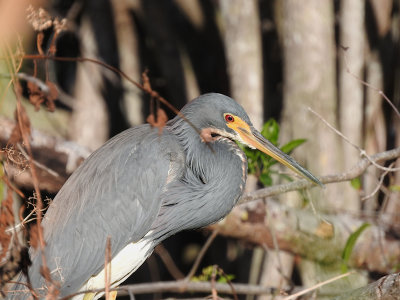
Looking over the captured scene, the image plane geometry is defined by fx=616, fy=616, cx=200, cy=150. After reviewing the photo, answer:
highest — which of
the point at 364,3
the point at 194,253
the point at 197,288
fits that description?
the point at 364,3

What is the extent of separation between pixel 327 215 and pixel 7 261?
2.55 m

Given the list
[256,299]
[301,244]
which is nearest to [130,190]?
[301,244]

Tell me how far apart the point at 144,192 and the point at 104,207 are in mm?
209

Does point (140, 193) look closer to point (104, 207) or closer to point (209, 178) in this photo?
point (104, 207)

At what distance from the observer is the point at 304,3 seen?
4676mm

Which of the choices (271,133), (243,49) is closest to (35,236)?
(271,133)

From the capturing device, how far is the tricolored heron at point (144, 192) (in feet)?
9.82

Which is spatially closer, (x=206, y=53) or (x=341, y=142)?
(x=341, y=142)

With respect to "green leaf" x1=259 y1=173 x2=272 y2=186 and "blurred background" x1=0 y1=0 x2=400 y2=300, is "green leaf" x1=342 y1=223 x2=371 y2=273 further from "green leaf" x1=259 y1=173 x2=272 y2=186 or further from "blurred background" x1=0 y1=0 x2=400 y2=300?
"green leaf" x1=259 y1=173 x2=272 y2=186

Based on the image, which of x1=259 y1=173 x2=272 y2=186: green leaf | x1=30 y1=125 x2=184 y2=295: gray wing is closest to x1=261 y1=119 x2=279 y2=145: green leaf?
x1=259 y1=173 x2=272 y2=186: green leaf

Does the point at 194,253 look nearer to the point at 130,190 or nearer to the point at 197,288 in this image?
the point at 197,288

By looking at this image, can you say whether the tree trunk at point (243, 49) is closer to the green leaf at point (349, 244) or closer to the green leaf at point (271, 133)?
the green leaf at point (271, 133)

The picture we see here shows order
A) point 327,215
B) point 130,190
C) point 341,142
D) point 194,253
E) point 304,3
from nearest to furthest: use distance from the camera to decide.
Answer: point 130,190, point 327,215, point 304,3, point 341,142, point 194,253

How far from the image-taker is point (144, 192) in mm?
3045
